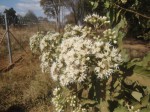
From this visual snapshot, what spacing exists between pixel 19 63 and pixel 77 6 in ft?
84.8

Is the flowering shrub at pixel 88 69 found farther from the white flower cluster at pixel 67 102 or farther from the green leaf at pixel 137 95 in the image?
the green leaf at pixel 137 95

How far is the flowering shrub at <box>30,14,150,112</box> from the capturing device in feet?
7.97

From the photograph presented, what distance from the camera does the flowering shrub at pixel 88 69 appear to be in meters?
2.43

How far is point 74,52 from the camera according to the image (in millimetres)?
2523

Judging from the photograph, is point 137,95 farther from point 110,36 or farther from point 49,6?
point 49,6

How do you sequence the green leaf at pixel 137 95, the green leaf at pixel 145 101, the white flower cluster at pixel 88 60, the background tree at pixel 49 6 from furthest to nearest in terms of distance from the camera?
the background tree at pixel 49 6 < the green leaf at pixel 145 101 < the green leaf at pixel 137 95 < the white flower cluster at pixel 88 60

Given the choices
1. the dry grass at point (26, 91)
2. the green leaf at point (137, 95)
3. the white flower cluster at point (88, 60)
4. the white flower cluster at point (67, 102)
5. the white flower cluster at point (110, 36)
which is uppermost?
the white flower cluster at point (110, 36)

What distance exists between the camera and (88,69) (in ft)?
8.06

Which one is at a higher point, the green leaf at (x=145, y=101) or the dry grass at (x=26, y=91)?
the green leaf at (x=145, y=101)

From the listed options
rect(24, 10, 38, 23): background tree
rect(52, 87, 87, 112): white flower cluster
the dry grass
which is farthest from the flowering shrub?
rect(24, 10, 38, 23): background tree

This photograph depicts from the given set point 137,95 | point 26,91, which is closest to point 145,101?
point 137,95

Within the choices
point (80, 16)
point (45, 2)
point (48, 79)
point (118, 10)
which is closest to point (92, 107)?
point (118, 10)

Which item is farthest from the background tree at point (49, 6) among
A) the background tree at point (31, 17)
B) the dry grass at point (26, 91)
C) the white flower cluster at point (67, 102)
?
the white flower cluster at point (67, 102)

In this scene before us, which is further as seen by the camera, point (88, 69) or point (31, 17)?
point (31, 17)
